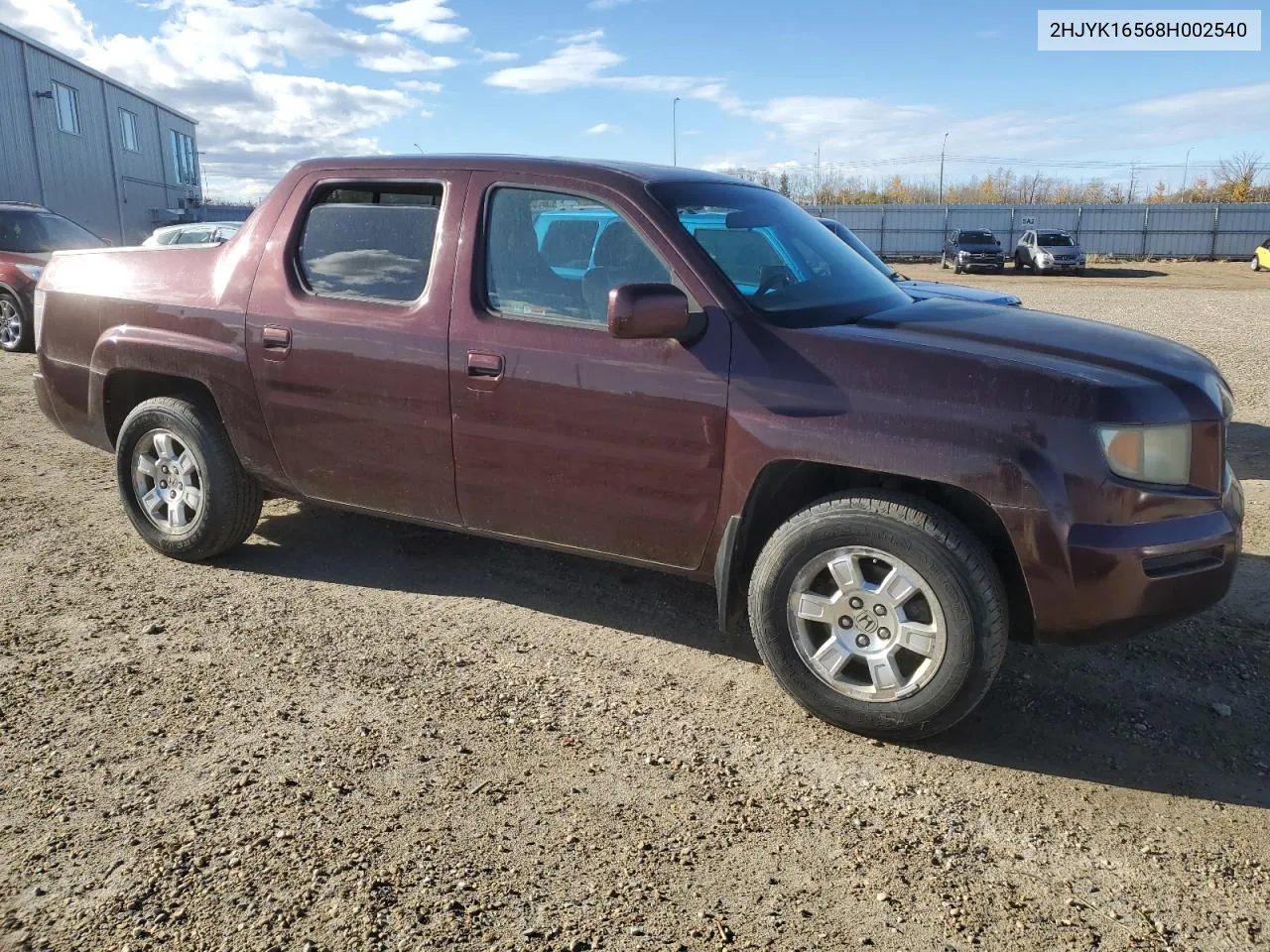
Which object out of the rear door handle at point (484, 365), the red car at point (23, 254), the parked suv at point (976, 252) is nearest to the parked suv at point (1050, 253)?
the parked suv at point (976, 252)

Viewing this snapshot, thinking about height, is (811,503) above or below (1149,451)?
below

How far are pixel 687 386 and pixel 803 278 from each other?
0.84 metres

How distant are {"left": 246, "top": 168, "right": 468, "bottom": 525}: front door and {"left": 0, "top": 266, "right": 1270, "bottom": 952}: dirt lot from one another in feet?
2.12

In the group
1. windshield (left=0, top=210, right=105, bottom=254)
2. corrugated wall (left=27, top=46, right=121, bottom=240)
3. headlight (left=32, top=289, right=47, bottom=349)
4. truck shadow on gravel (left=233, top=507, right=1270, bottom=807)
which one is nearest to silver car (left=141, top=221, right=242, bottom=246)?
windshield (left=0, top=210, right=105, bottom=254)

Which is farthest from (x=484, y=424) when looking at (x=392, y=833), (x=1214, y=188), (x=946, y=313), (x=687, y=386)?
(x=1214, y=188)

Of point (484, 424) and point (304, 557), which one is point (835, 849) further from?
point (304, 557)

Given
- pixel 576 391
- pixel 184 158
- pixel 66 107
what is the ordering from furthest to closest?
pixel 184 158, pixel 66 107, pixel 576 391

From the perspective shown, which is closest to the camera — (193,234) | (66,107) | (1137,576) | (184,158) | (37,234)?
(1137,576)

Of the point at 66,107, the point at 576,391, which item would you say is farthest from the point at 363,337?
the point at 66,107

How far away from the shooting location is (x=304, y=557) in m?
5.12

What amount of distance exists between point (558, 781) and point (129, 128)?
138 feet

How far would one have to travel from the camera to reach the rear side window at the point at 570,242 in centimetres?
381

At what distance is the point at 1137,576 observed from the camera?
3.03 metres

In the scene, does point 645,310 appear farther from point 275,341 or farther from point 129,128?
point 129,128
